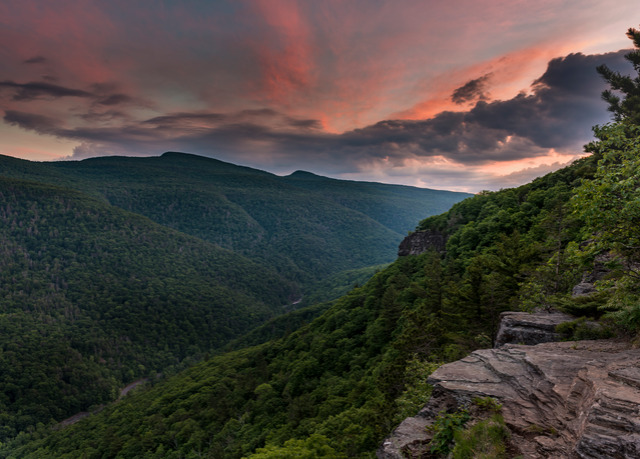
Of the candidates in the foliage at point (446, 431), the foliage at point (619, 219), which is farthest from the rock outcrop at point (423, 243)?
the foliage at point (446, 431)

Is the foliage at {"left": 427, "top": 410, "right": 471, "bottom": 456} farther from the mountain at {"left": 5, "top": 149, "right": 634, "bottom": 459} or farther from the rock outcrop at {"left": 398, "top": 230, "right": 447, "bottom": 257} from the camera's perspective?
the rock outcrop at {"left": 398, "top": 230, "right": 447, "bottom": 257}

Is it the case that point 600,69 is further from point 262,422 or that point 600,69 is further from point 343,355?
point 262,422

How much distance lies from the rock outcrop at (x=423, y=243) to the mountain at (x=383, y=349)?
7.52 feet

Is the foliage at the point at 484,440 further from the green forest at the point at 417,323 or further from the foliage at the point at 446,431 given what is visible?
the green forest at the point at 417,323

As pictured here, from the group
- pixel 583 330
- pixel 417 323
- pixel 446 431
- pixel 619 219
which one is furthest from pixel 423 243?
pixel 446 431

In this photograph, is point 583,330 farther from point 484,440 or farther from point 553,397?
point 484,440

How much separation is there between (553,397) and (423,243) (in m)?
73.7

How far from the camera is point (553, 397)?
408 inches

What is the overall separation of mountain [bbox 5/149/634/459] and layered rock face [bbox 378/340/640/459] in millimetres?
4795

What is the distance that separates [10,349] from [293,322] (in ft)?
613

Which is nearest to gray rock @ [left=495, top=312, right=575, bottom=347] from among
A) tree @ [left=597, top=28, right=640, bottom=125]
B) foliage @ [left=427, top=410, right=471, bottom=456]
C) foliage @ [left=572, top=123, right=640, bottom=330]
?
foliage @ [left=572, top=123, right=640, bottom=330]

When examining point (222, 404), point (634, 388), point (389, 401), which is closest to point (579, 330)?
point (634, 388)

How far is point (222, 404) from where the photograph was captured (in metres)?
71.6

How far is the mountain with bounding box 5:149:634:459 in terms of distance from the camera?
24.6m
